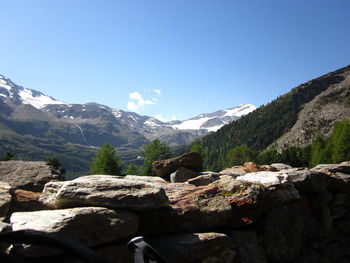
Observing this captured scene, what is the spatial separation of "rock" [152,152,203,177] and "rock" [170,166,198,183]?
0.48 meters

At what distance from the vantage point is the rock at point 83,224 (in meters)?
3.87

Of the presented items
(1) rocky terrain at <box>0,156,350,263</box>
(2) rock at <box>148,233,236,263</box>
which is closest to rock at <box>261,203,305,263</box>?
(1) rocky terrain at <box>0,156,350,263</box>

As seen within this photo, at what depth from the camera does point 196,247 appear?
15.5 feet

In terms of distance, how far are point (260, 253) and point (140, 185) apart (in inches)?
120

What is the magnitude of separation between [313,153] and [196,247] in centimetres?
9650

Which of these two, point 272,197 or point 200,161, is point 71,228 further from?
point 200,161

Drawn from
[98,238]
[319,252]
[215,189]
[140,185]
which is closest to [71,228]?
[98,238]

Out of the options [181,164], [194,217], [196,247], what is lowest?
[196,247]

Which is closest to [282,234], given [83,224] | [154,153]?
[83,224]

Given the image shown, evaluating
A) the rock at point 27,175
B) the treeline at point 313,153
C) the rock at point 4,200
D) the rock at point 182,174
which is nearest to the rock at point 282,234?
the rock at point 4,200

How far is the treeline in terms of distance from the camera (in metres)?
69.4

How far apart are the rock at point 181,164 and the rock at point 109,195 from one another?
1052 centimetres

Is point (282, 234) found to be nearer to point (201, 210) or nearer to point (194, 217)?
point (201, 210)

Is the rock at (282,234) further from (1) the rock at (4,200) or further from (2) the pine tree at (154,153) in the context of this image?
(2) the pine tree at (154,153)
